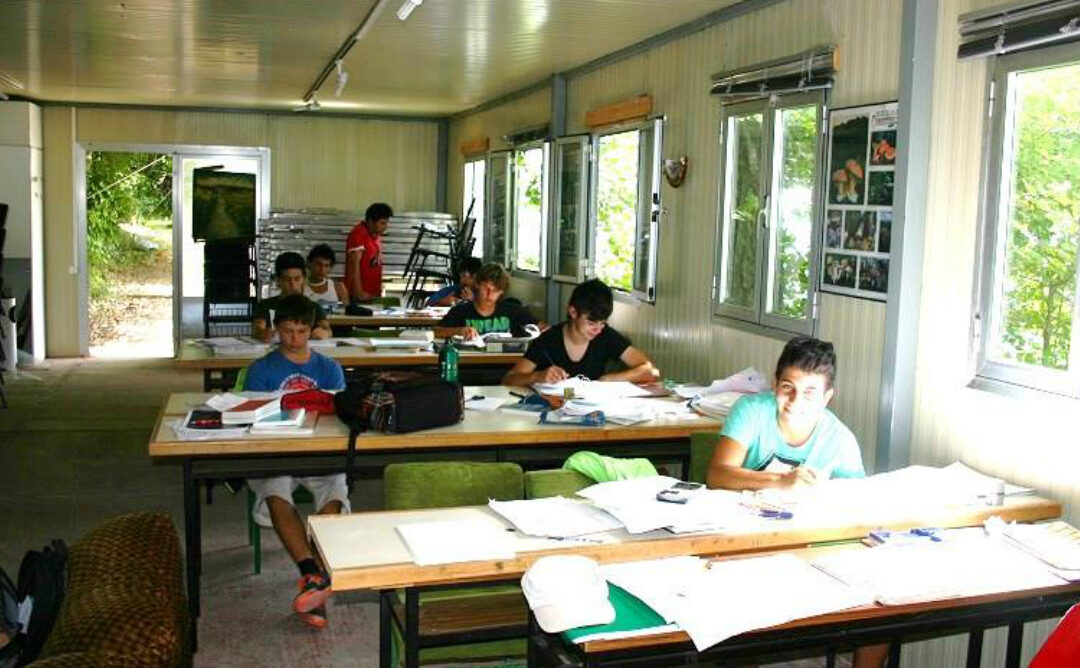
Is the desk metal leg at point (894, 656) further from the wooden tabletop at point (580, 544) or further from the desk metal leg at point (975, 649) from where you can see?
the wooden tabletop at point (580, 544)

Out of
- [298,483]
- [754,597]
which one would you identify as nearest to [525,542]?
[754,597]

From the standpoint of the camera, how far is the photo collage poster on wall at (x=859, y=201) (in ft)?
15.6

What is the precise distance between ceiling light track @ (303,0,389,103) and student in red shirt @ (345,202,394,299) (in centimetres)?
121

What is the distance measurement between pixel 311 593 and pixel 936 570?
2575 mm

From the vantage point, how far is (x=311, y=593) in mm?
4680

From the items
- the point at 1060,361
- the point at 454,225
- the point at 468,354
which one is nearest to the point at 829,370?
the point at 1060,361

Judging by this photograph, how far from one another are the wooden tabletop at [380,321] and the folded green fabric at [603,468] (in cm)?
501

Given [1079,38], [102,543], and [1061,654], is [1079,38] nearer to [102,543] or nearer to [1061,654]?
[1061,654]

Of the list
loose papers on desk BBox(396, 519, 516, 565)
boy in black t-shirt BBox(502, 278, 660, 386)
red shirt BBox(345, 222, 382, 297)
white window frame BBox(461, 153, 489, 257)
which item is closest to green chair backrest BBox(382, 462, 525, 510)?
loose papers on desk BBox(396, 519, 516, 565)

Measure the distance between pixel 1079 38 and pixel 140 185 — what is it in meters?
11.7

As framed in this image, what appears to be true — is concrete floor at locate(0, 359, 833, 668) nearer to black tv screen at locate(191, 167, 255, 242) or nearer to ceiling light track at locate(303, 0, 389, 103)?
black tv screen at locate(191, 167, 255, 242)

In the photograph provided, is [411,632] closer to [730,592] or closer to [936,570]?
[730,592]

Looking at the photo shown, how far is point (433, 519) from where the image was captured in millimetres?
3352

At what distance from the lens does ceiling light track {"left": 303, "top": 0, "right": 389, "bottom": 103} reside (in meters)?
6.56
